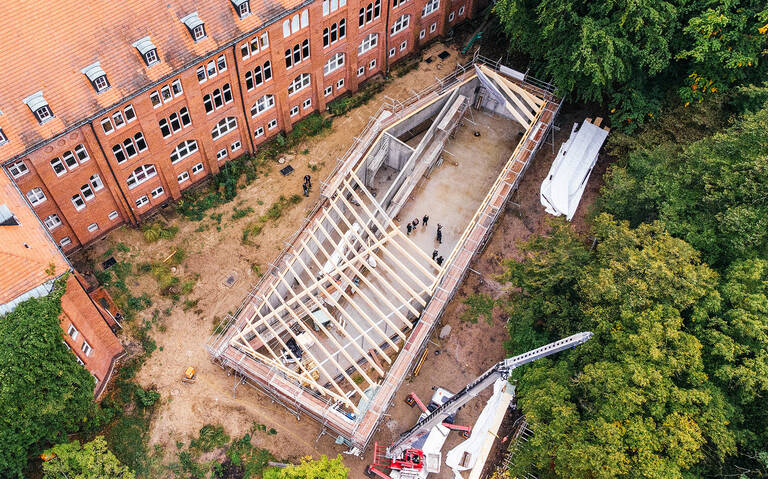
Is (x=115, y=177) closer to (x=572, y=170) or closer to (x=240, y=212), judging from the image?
(x=240, y=212)

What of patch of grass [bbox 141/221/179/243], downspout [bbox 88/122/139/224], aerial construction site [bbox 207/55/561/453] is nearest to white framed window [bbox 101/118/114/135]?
downspout [bbox 88/122/139/224]

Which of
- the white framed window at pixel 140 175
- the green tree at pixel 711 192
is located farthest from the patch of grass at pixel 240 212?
the green tree at pixel 711 192

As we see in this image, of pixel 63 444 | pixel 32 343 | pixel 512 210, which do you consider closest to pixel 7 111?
pixel 32 343

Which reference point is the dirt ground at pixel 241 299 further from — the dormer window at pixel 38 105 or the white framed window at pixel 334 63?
the dormer window at pixel 38 105

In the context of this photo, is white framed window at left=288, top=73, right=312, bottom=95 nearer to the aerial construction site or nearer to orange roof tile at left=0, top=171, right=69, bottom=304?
the aerial construction site

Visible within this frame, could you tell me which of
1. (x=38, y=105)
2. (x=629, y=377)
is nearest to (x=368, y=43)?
(x=38, y=105)
